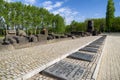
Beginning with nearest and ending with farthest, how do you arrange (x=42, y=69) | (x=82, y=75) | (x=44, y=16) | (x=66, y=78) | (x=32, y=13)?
(x=66, y=78) → (x=82, y=75) → (x=42, y=69) → (x=32, y=13) → (x=44, y=16)

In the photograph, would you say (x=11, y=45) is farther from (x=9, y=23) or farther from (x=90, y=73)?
(x=9, y=23)

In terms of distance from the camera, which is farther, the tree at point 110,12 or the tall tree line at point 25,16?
the tree at point 110,12

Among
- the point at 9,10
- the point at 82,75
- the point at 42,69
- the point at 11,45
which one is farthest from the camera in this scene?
the point at 9,10

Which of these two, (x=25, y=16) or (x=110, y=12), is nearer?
(x=25, y=16)

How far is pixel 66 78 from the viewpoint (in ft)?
13.0

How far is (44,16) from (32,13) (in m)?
7.49

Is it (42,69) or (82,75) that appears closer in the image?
(82,75)

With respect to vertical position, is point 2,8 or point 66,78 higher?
point 2,8

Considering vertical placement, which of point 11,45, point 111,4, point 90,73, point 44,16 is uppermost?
point 111,4

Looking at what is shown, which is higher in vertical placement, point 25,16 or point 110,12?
point 110,12

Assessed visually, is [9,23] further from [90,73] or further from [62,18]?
[90,73]

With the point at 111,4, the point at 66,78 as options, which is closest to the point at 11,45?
the point at 66,78

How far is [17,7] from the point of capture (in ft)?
132

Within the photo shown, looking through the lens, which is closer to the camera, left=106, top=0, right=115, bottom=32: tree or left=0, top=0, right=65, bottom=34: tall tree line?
left=0, top=0, right=65, bottom=34: tall tree line
